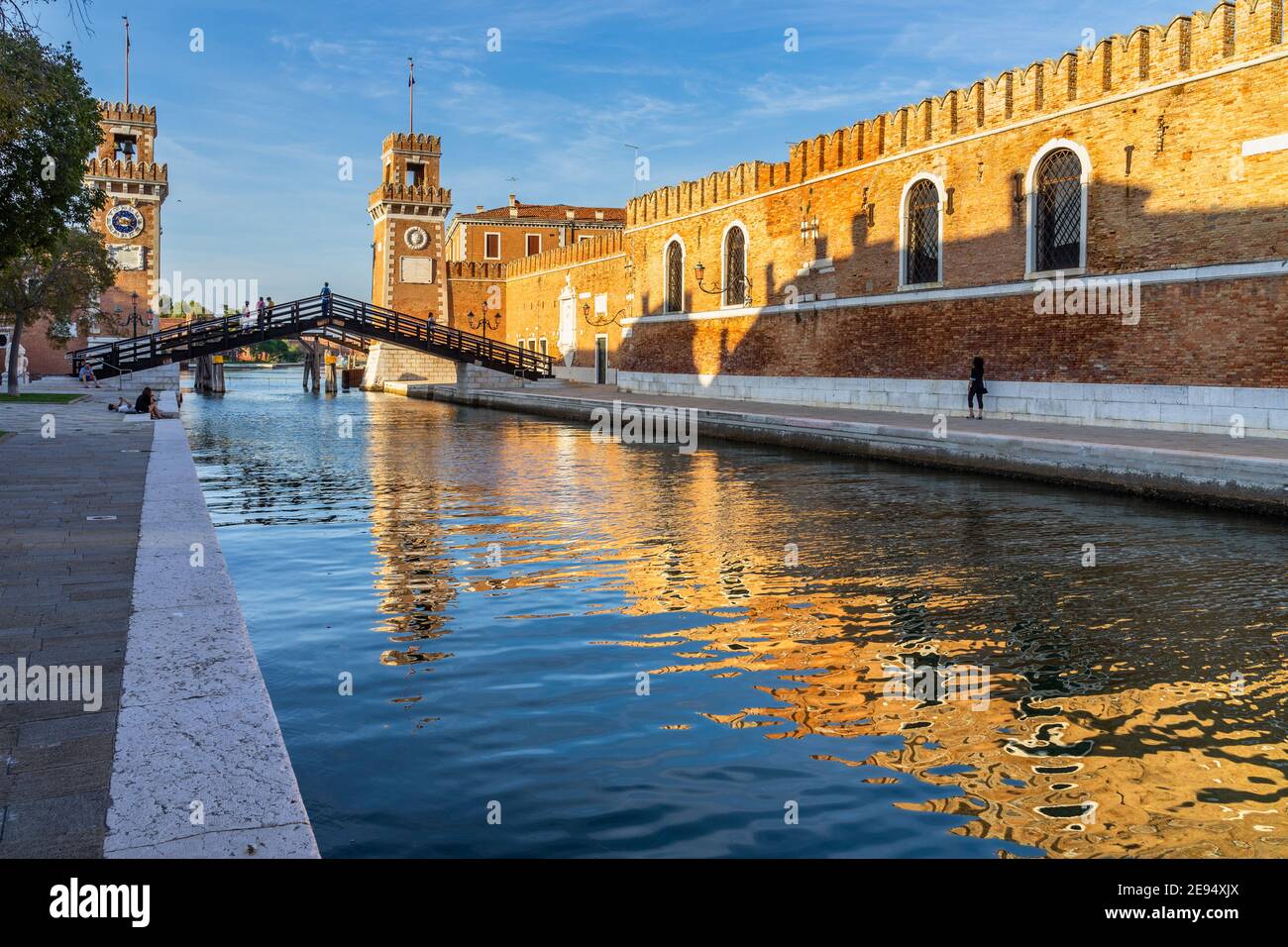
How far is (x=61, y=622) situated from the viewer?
553 cm

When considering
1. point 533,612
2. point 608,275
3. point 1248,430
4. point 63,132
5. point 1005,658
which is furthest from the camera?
point 608,275

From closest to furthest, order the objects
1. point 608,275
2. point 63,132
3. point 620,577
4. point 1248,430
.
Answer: point 620,577 < point 63,132 < point 1248,430 < point 608,275

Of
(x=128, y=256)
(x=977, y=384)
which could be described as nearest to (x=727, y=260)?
(x=977, y=384)

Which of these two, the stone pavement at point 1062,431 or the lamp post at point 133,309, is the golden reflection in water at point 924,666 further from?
the lamp post at point 133,309

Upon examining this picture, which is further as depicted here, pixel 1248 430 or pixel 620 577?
pixel 1248 430

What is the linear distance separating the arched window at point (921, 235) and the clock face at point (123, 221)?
33.7m

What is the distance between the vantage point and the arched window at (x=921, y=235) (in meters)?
23.2

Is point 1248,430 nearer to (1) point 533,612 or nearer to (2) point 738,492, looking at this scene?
(2) point 738,492

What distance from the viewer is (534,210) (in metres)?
61.9

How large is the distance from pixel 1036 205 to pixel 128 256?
121ft

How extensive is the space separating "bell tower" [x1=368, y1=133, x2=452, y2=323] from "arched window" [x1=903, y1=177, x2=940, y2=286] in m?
34.9
